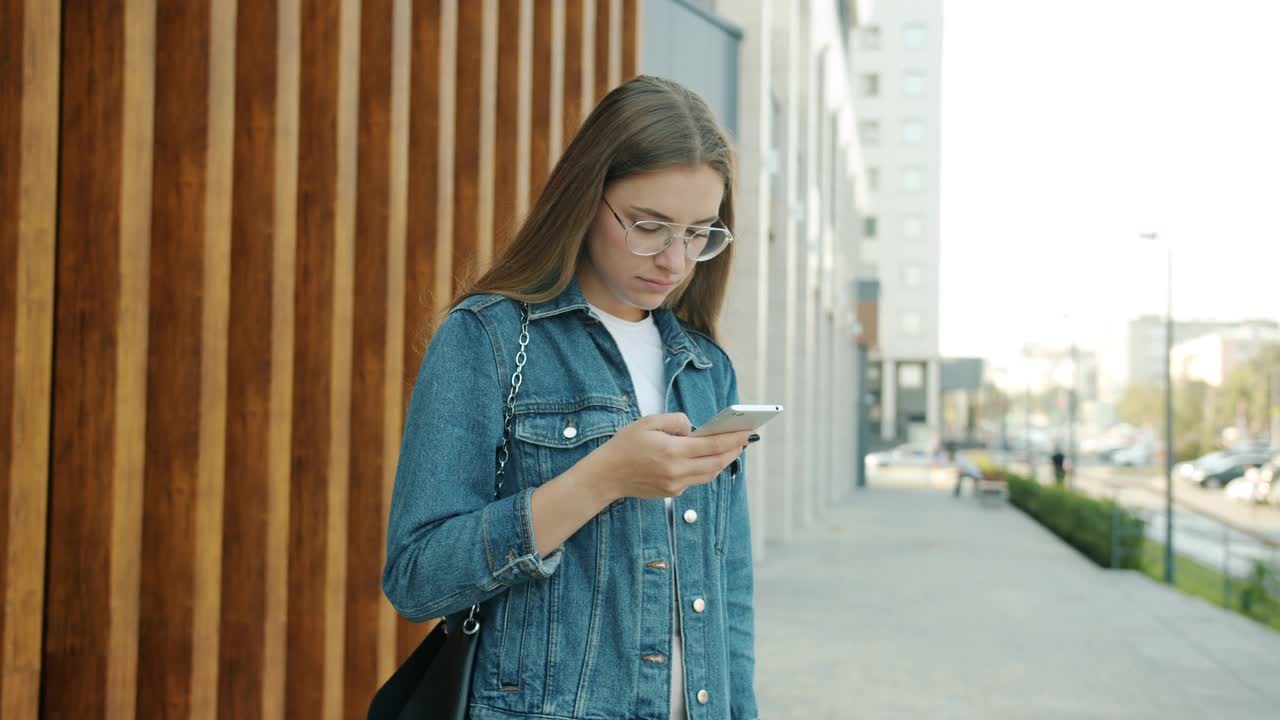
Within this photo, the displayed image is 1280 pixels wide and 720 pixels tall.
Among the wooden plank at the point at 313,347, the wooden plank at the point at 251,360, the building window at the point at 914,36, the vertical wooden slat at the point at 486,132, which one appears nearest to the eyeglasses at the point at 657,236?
the wooden plank at the point at 251,360

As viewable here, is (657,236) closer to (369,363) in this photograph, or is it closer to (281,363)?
(281,363)

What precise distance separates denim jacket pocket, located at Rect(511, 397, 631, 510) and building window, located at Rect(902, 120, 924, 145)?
68.1m

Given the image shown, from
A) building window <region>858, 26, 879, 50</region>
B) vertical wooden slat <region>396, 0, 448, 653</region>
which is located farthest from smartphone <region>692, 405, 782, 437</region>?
building window <region>858, 26, 879, 50</region>

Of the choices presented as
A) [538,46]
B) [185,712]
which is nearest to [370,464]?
[185,712]

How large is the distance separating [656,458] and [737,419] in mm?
140

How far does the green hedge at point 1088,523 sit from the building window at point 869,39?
42339mm

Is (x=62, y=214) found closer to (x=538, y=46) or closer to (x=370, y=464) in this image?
(x=370, y=464)

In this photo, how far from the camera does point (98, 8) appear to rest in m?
3.60

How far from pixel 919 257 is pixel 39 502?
67.6m

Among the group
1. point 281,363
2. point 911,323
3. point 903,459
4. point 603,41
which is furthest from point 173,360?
point 911,323

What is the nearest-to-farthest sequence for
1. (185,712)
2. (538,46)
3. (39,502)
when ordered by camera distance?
(39,502) → (185,712) → (538,46)

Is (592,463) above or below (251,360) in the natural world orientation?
below

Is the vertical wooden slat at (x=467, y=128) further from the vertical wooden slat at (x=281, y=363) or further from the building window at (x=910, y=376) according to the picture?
the building window at (x=910, y=376)

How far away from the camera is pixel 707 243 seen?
212 centimetres
